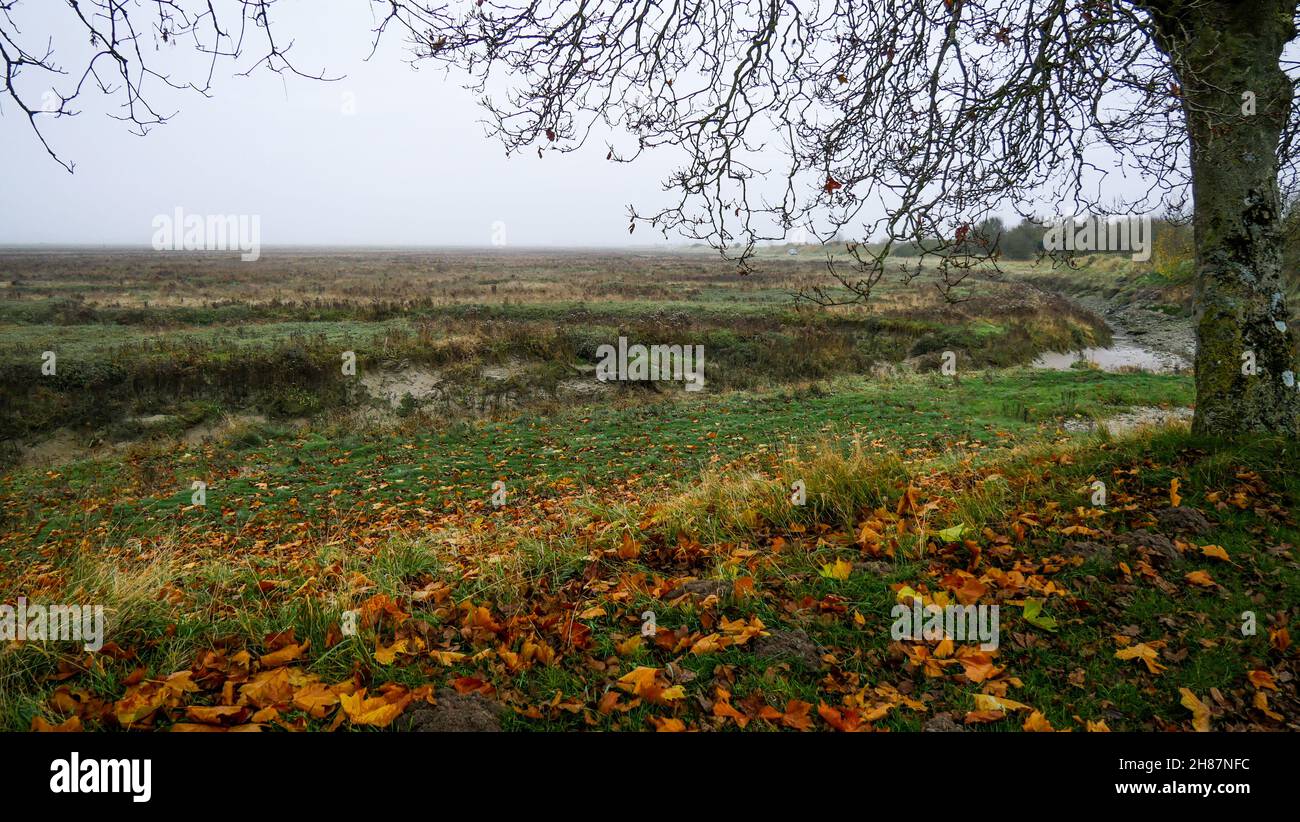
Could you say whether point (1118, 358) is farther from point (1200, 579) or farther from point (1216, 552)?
point (1200, 579)

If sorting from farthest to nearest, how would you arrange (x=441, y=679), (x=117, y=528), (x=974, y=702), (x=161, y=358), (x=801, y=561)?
(x=161, y=358) → (x=117, y=528) → (x=801, y=561) → (x=441, y=679) → (x=974, y=702)

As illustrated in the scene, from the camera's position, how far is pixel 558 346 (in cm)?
2128

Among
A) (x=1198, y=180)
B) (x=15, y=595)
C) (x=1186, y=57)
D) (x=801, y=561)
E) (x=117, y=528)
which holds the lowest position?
(x=117, y=528)

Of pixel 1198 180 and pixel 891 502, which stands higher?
pixel 1198 180

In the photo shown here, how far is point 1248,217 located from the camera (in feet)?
Result: 17.4

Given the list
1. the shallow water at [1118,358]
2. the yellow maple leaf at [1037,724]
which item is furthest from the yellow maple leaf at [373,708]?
the shallow water at [1118,358]

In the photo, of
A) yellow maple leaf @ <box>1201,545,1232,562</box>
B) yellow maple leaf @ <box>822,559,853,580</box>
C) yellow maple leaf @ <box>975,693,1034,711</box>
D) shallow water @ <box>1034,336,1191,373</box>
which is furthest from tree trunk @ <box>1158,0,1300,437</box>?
shallow water @ <box>1034,336,1191,373</box>

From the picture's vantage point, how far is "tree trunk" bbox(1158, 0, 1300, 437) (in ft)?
17.3

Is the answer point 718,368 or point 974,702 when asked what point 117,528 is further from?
point 718,368

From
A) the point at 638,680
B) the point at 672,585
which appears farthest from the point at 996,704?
the point at 672,585

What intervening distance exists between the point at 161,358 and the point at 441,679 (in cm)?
1922

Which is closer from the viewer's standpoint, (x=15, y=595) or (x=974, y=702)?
(x=974, y=702)

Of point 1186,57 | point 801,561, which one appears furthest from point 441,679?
point 1186,57

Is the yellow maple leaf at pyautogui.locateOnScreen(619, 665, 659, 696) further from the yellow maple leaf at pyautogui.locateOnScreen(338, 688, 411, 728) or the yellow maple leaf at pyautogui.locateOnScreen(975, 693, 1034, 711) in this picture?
the yellow maple leaf at pyautogui.locateOnScreen(975, 693, 1034, 711)
